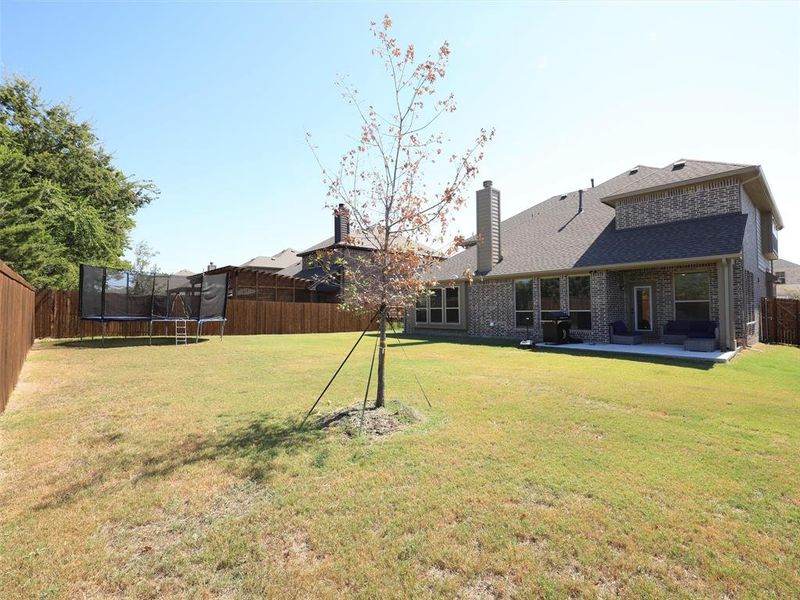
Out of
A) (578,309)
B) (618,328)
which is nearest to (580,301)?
(578,309)

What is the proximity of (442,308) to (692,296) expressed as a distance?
942 centimetres

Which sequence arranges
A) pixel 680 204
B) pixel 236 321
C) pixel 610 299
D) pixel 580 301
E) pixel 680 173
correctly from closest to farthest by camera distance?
pixel 680 204 < pixel 680 173 < pixel 610 299 < pixel 580 301 < pixel 236 321

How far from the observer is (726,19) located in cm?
764

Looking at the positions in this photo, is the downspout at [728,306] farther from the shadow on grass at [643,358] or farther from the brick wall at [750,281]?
the shadow on grass at [643,358]

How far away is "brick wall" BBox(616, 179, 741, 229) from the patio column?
8.12ft

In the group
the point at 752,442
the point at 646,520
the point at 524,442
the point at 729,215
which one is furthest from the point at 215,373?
the point at 729,215

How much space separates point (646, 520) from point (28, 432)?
605 cm

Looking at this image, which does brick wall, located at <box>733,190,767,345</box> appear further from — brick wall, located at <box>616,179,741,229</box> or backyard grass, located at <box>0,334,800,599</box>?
backyard grass, located at <box>0,334,800,599</box>

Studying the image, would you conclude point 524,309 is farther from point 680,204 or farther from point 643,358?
point 680,204

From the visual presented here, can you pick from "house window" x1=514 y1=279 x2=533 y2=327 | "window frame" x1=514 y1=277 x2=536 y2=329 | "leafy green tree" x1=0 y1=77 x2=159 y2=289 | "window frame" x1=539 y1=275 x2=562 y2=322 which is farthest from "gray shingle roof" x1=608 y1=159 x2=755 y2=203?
"leafy green tree" x1=0 y1=77 x2=159 y2=289

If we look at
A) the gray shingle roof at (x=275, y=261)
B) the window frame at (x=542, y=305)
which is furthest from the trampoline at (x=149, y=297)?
the gray shingle roof at (x=275, y=261)

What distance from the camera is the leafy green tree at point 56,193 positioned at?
16.5 metres

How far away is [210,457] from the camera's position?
3744mm

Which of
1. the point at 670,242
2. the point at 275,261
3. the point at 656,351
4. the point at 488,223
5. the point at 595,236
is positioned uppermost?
the point at 275,261
